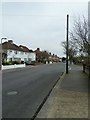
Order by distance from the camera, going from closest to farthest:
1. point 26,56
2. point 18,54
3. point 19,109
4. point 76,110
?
point 76,110 < point 19,109 < point 18,54 < point 26,56

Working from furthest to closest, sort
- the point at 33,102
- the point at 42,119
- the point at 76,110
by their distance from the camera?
1. the point at 33,102
2. the point at 76,110
3. the point at 42,119

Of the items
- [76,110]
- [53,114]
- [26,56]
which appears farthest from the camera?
[26,56]

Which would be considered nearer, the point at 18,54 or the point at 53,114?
the point at 53,114

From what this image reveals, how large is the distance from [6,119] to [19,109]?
62.9 inches

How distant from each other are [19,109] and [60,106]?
1.44m

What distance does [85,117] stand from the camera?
7.93m

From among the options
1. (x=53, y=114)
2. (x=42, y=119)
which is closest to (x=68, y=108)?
(x=53, y=114)

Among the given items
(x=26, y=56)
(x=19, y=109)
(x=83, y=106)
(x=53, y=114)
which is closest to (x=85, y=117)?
(x=53, y=114)

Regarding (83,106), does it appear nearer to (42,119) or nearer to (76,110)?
(76,110)

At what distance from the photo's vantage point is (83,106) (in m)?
9.69

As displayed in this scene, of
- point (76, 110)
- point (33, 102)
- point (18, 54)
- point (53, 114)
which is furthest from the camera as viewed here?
point (18, 54)

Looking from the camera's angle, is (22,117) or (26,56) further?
(26,56)

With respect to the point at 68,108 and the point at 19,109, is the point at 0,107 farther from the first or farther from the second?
the point at 68,108

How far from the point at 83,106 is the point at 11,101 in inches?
125
